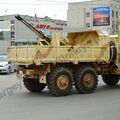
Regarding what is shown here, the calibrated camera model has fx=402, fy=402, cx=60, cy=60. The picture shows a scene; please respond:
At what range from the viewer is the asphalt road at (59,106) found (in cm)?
1080

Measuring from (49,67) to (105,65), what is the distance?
11.0 ft

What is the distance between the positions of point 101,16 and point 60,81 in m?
87.2

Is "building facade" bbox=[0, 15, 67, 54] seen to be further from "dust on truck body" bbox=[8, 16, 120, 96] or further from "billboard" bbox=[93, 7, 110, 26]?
"billboard" bbox=[93, 7, 110, 26]

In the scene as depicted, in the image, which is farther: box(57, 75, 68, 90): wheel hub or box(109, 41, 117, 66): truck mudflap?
box(109, 41, 117, 66): truck mudflap

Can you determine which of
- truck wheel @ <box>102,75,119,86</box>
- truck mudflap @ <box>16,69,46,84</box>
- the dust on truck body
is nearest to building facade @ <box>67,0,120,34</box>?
truck wheel @ <box>102,75,119,86</box>

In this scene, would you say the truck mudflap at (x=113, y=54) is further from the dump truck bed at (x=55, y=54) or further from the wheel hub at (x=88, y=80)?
the wheel hub at (x=88, y=80)

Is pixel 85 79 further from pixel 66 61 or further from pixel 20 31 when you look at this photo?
pixel 20 31

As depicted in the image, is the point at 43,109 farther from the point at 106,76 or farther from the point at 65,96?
the point at 106,76

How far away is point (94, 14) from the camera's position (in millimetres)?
102188

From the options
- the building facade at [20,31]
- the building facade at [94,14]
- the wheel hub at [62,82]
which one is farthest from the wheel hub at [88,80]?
the building facade at [94,14]

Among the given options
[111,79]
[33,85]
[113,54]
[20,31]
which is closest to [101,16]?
[20,31]

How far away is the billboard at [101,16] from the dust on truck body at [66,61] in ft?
270

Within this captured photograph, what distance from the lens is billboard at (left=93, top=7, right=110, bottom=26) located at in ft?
327

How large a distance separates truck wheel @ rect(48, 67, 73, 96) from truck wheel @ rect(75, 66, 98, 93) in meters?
0.45
